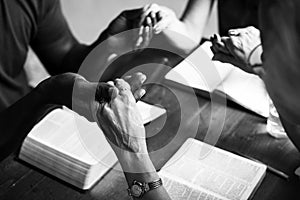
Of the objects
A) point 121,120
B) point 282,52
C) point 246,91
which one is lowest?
point 246,91

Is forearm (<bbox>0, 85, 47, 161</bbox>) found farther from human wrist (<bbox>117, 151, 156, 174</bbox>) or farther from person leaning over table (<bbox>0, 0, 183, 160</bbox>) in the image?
human wrist (<bbox>117, 151, 156, 174</bbox>)

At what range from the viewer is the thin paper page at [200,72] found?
3.67 feet

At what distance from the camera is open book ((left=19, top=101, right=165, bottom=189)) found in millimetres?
851

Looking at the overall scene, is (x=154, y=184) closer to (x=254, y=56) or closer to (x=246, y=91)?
(x=254, y=56)

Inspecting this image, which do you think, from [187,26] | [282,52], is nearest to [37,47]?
[187,26]

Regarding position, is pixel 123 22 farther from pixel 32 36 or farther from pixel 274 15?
pixel 274 15

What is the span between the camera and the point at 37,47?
1.39 meters

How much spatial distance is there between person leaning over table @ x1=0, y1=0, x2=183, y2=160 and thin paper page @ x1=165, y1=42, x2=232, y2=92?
12cm

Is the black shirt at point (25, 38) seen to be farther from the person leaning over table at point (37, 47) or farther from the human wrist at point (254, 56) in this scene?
the human wrist at point (254, 56)

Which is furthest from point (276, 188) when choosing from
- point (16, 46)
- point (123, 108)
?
point (16, 46)

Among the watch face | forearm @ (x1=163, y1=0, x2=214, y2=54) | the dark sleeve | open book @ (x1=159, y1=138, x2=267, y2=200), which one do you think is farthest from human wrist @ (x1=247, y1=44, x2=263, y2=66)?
the dark sleeve

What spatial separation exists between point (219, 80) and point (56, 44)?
0.52 meters

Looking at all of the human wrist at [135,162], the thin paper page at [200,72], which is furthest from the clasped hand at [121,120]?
the thin paper page at [200,72]

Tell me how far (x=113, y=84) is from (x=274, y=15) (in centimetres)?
31
